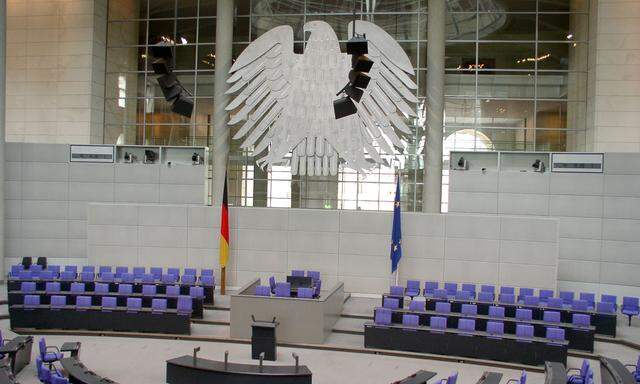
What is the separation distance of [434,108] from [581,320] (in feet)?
27.4

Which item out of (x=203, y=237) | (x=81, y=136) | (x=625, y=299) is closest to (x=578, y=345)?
(x=625, y=299)

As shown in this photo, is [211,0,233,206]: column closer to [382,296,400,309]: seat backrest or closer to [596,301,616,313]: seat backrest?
[382,296,400,309]: seat backrest

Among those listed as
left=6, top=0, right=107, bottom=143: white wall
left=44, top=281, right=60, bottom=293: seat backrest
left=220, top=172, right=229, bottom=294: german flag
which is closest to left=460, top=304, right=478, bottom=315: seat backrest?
left=220, top=172, right=229, bottom=294: german flag

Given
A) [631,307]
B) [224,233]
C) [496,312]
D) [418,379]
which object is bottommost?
[418,379]

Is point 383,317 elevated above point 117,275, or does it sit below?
below

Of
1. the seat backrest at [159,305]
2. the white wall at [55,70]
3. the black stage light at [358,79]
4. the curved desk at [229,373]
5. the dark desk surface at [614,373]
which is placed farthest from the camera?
the white wall at [55,70]

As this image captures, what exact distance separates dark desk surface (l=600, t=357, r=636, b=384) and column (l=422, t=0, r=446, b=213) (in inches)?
389

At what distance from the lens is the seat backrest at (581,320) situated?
1495 cm

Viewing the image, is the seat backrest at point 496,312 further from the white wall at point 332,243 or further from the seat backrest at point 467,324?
the white wall at point 332,243

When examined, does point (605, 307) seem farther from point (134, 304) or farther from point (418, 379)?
point (134, 304)

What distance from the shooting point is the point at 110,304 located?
15.8 m

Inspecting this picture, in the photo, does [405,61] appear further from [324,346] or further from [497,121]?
[324,346]

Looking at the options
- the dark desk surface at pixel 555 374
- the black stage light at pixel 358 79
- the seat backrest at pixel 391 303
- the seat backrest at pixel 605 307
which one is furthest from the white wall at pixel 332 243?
the dark desk surface at pixel 555 374

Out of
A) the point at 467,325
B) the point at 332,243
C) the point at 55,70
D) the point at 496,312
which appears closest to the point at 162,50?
the point at 332,243
